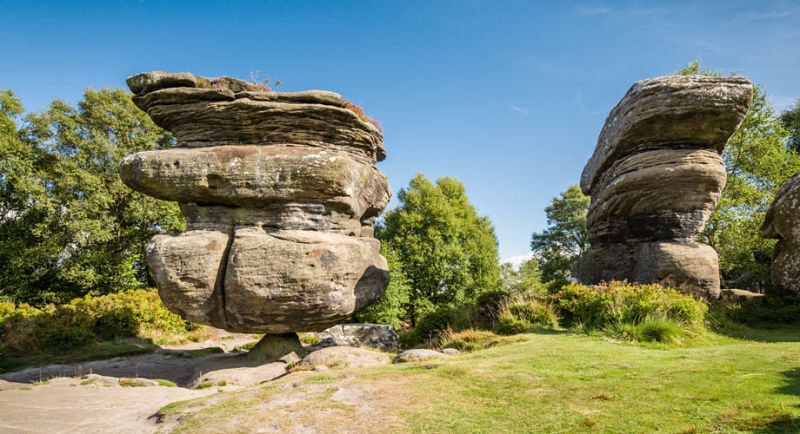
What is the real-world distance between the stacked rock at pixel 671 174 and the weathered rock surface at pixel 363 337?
963 cm

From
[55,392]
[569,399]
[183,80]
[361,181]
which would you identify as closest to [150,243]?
[55,392]

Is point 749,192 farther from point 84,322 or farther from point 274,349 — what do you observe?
point 84,322

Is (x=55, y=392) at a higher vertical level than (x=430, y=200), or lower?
lower

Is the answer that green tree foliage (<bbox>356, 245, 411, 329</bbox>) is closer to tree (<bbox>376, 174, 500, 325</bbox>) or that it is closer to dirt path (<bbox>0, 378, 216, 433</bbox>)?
tree (<bbox>376, 174, 500, 325</bbox>)

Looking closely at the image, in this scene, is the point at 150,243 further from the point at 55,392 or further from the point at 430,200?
the point at 430,200

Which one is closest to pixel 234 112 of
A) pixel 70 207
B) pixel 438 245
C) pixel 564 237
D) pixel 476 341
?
pixel 476 341

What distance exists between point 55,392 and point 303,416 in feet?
24.3

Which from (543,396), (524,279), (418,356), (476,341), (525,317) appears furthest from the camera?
(524,279)

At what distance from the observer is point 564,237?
40.2 metres

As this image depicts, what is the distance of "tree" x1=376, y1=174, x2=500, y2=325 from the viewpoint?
29812 mm

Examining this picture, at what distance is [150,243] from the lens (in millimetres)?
12172

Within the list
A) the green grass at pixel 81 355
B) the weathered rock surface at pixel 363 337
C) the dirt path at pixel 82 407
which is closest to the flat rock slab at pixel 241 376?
the dirt path at pixel 82 407

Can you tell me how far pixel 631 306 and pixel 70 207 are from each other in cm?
2993

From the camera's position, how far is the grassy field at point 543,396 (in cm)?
512
